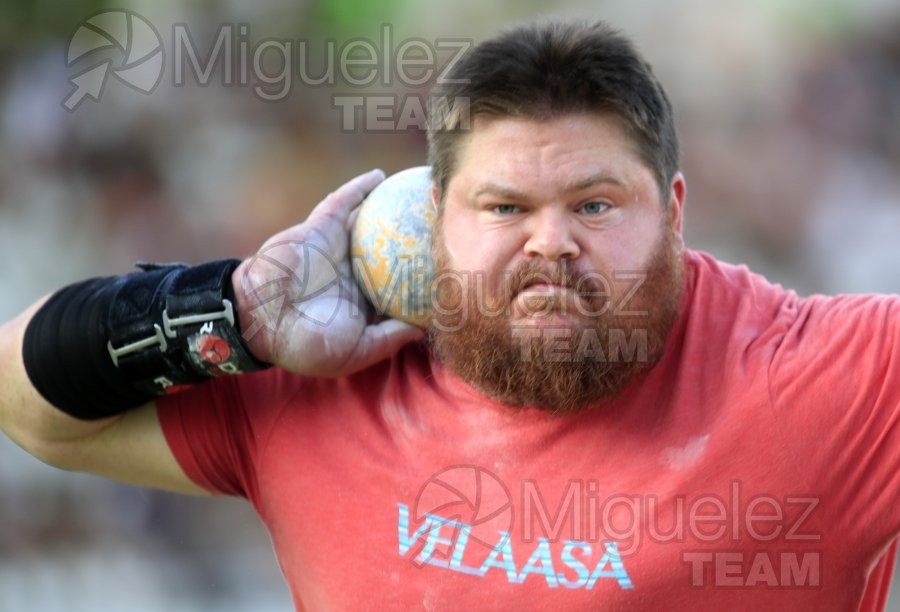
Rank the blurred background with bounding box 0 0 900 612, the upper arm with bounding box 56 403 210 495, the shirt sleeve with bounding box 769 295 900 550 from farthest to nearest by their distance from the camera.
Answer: the blurred background with bounding box 0 0 900 612 < the upper arm with bounding box 56 403 210 495 < the shirt sleeve with bounding box 769 295 900 550

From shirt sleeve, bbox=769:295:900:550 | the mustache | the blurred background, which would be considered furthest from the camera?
the blurred background

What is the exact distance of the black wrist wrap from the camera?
304cm

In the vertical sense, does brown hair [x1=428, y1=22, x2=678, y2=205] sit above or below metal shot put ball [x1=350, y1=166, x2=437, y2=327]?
above

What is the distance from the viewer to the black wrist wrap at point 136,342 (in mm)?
3045

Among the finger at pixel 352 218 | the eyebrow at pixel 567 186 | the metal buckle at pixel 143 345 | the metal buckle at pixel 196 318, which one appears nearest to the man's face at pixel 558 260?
the eyebrow at pixel 567 186

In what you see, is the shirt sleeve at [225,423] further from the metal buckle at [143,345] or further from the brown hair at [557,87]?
the brown hair at [557,87]

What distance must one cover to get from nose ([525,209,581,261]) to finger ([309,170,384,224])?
0.54 m

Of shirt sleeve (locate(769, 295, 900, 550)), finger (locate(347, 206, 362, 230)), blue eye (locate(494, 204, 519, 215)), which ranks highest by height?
blue eye (locate(494, 204, 519, 215))

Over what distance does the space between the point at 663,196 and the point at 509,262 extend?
0.42 metres

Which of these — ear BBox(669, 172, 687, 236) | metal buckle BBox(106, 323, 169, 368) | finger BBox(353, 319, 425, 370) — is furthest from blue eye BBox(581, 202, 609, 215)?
metal buckle BBox(106, 323, 169, 368)

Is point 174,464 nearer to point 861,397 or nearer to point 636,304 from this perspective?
point 636,304

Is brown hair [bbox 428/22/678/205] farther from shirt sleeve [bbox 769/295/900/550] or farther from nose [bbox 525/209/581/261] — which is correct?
shirt sleeve [bbox 769/295/900/550]

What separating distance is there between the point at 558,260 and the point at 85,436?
1.27 meters

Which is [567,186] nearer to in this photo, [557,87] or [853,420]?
[557,87]
